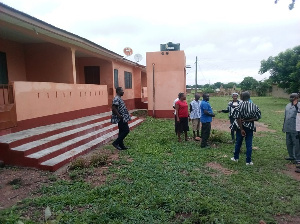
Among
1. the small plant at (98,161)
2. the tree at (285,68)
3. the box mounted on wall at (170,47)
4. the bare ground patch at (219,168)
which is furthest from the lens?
the tree at (285,68)

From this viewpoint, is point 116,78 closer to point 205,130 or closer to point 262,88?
point 205,130

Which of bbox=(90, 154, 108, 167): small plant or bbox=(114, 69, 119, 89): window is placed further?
bbox=(114, 69, 119, 89): window

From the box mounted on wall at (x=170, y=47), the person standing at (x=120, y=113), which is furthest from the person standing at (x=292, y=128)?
the box mounted on wall at (x=170, y=47)

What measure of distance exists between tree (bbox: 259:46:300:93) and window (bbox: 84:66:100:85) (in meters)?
17.7

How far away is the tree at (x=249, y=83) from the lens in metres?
49.5

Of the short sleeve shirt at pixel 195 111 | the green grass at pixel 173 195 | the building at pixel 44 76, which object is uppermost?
the building at pixel 44 76

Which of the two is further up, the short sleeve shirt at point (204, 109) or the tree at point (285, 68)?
the tree at point (285, 68)

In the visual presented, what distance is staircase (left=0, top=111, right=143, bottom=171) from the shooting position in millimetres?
5172

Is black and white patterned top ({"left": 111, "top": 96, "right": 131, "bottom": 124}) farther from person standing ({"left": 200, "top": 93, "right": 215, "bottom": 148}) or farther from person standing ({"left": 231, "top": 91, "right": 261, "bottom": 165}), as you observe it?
person standing ({"left": 231, "top": 91, "right": 261, "bottom": 165})

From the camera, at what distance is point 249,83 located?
2048 inches

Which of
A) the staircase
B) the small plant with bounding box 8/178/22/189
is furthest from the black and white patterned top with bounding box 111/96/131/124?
the small plant with bounding box 8/178/22/189

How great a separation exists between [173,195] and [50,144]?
354 centimetres

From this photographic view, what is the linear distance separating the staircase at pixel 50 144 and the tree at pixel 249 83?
46999 millimetres

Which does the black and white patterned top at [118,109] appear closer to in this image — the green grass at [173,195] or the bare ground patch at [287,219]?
the green grass at [173,195]
